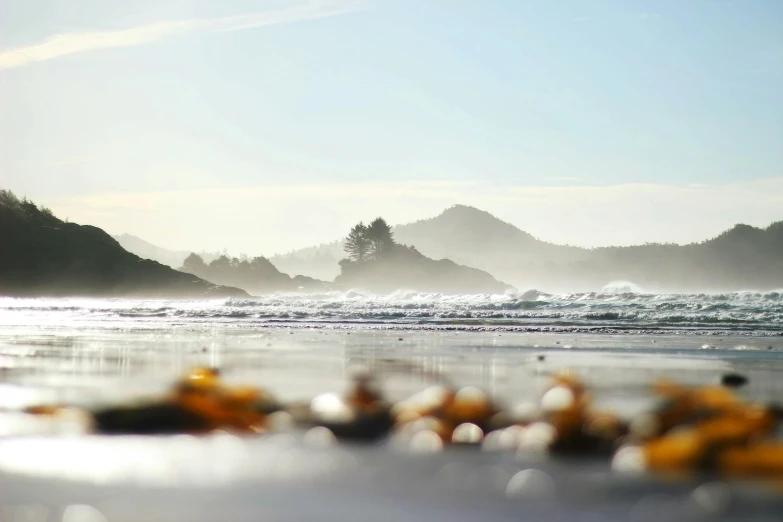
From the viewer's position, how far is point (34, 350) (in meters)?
8.68

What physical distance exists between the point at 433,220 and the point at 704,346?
115 metres

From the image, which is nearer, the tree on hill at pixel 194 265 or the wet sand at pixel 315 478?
the wet sand at pixel 315 478

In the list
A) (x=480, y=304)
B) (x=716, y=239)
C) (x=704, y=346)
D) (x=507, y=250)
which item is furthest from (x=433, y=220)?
(x=704, y=346)

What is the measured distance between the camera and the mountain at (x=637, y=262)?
5638 cm

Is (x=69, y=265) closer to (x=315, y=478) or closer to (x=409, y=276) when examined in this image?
(x=409, y=276)

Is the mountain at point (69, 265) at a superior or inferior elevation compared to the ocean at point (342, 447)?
superior

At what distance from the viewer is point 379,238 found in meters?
63.3

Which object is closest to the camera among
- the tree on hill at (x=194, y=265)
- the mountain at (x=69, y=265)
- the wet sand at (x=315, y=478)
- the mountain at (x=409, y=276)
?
the wet sand at (x=315, y=478)

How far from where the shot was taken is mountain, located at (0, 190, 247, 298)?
4828 cm

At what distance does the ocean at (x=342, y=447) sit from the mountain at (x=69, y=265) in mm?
38044

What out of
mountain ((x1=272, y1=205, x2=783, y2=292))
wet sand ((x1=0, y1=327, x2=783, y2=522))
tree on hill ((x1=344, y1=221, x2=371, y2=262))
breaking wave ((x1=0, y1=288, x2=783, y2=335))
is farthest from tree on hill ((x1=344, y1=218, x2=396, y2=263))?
wet sand ((x1=0, y1=327, x2=783, y2=522))

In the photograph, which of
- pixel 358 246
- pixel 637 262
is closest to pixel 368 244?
pixel 358 246

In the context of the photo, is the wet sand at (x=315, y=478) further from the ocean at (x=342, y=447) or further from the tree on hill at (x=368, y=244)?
the tree on hill at (x=368, y=244)

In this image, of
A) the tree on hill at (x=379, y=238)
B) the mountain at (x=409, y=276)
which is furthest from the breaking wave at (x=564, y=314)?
the tree on hill at (x=379, y=238)
